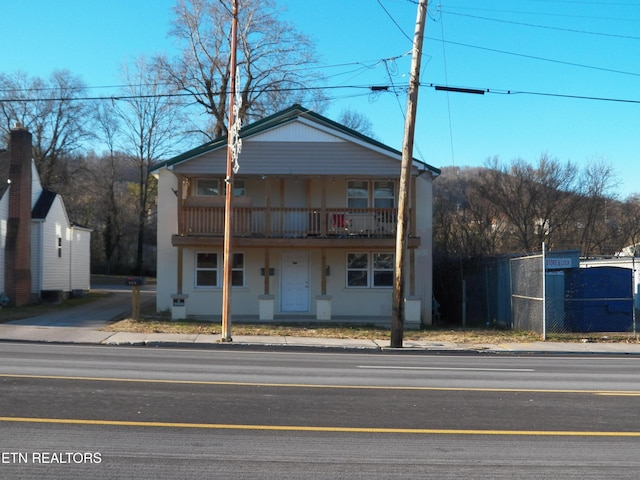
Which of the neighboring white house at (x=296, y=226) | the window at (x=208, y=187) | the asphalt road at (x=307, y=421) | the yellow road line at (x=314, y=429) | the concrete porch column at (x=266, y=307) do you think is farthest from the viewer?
the window at (x=208, y=187)

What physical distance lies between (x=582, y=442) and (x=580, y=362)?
820 cm

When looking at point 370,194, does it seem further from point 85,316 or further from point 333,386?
point 333,386

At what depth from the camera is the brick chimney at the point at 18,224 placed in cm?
2477

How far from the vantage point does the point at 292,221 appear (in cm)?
2319

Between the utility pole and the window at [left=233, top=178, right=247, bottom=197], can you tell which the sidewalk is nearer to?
the utility pole

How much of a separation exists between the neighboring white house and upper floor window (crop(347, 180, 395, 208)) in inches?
1.5

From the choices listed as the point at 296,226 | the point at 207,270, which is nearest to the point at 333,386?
the point at 296,226

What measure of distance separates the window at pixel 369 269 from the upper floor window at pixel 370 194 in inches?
73.3

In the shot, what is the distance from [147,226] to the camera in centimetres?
6147

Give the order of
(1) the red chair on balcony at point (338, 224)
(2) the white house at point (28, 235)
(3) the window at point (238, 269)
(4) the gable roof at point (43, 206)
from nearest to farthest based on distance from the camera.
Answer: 1. (1) the red chair on balcony at point (338, 224)
2. (3) the window at point (238, 269)
3. (2) the white house at point (28, 235)
4. (4) the gable roof at point (43, 206)

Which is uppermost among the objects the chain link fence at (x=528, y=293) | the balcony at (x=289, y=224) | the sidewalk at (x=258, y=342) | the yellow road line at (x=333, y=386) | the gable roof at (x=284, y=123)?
the gable roof at (x=284, y=123)

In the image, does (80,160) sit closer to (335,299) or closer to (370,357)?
(335,299)

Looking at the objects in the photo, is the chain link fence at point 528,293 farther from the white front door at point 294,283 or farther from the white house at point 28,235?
the white house at point 28,235

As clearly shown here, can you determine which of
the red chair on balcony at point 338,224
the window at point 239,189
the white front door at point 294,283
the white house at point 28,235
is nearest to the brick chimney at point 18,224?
the white house at point 28,235
